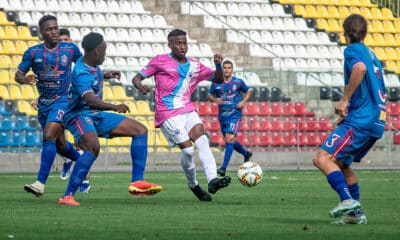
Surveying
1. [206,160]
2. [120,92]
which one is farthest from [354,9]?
[206,160]

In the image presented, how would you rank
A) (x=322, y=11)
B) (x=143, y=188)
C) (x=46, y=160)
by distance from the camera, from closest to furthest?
(x=143, y=188)
(x=46, y=160)
(x=322, y=11)

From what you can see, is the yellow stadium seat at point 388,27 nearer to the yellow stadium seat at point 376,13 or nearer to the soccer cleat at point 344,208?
the yellow stadium seat at point 376,13

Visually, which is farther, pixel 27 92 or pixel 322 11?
pixel 322 11

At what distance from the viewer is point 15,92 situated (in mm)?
28781

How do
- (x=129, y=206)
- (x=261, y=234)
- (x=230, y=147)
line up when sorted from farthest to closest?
(x=230, y=147), (x=129, y=206), (x=261, y=234)

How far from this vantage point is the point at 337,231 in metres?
9.77

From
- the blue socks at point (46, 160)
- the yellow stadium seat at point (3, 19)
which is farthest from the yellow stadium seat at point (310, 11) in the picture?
the blue socks at point (46, 160)

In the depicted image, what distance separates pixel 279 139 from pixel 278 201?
16363mm

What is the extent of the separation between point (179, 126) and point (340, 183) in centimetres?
414

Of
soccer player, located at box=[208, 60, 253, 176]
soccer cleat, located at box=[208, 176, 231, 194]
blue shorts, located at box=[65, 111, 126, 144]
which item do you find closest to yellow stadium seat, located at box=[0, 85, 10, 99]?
soccer player, located at box=[208, 60, 253, 176]

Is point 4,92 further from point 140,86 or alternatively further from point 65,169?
point 140,86


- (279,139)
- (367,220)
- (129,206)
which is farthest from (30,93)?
(367,220)

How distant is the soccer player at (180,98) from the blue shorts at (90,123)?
694 millimetres

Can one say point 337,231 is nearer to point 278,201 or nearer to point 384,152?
point 278,201
